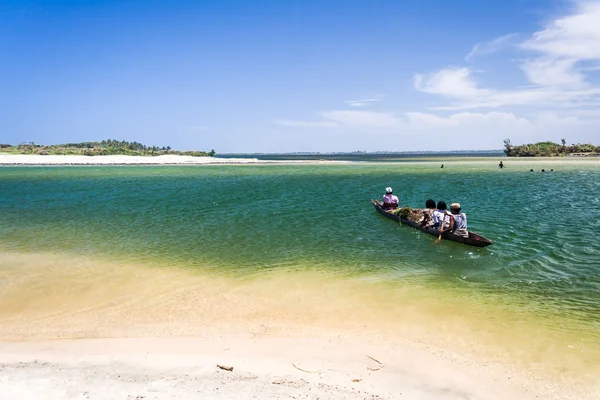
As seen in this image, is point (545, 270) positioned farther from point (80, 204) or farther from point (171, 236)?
point (80, 204)

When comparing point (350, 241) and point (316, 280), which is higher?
point (350, 241)

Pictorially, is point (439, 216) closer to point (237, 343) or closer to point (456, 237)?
point (456, 237)

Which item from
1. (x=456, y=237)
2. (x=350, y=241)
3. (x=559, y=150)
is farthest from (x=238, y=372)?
(x=559, y=150)

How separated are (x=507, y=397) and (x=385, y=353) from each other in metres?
2.43

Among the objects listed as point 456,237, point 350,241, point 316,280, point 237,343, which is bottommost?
point 237,343

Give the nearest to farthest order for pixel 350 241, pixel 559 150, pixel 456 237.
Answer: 1. pixel 456 237
2. pixel 350 241
3. pixel 559 150

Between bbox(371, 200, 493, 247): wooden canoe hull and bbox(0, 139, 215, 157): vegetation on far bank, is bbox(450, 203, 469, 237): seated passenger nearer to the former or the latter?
bbox(371, 200, 493, 247): wooden canoe hull

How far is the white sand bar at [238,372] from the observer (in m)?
6.64

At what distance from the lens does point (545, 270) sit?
1459cm

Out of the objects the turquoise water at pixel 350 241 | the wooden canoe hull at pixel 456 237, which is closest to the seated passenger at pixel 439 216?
the wooden canoe hull at pixel 456 237

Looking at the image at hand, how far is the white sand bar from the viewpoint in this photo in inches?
262

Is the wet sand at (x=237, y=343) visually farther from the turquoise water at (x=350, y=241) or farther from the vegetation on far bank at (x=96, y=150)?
the vegetation on far bank at (x=96, y=150)

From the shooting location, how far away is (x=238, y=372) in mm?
7430

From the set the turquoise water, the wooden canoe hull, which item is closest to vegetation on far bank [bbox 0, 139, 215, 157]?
the turquoise water
